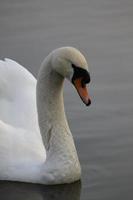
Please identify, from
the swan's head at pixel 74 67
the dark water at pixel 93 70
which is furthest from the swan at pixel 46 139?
the dark water at pixel 93 70

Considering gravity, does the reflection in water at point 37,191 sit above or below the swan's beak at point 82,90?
below

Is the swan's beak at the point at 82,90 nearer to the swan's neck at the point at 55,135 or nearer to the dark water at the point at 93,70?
the swan's neck at the point at 55,135

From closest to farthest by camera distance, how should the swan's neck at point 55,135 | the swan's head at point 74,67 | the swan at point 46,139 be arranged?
the swan's head at point 74,67
the swan at point 46,139
the swan's neck at point 55,135

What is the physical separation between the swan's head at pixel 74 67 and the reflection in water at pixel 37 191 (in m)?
0.82

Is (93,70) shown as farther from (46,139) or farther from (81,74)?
(81,74)

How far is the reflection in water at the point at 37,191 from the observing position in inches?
254

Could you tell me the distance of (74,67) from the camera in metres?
6.11

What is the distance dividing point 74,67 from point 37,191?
1087mm

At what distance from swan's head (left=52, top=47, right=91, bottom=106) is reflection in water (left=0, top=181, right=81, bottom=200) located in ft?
2.71

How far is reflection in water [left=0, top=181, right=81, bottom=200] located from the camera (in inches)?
254

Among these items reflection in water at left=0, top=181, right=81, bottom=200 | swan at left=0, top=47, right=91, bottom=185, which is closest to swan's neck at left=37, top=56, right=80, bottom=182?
swan at left=0, top=47, right=91, bottom=185

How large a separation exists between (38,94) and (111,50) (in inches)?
134

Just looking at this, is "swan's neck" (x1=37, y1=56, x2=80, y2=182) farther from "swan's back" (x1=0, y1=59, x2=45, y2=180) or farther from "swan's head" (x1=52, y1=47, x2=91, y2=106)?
"swan's head" (x1=52, y1=47, x2=91, y2=106)

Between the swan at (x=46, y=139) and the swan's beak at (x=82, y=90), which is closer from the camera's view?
the swan's beak at (x=82, y=90)
